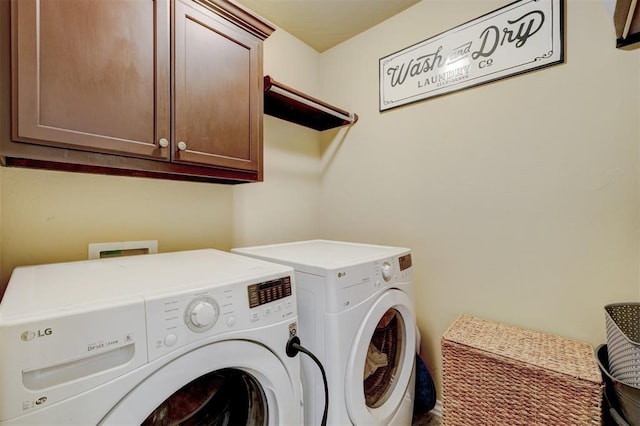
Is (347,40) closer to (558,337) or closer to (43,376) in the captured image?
(558,337)

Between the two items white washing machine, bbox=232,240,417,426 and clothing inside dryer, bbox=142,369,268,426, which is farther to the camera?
white washing machine, bbox=232,240,417,426

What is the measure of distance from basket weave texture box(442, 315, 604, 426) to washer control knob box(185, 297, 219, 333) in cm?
111

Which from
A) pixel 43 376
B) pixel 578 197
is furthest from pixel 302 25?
pixel 43 376

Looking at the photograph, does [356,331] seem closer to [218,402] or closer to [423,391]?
[218,402]

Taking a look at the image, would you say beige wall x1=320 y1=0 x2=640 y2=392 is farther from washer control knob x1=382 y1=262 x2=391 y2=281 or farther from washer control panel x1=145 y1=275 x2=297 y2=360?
washer control panel x1=145 y1=275 x2=297 y2=360

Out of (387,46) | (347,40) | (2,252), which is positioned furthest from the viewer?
(347,40)

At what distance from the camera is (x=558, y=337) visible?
1346 mm

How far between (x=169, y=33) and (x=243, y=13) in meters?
0.38

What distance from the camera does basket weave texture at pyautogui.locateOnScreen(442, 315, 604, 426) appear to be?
3.50 ft

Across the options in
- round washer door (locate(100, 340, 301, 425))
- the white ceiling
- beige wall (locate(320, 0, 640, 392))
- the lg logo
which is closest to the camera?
the lg logo

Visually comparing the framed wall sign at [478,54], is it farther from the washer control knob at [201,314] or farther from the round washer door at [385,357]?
the washer control knob at [201,314]

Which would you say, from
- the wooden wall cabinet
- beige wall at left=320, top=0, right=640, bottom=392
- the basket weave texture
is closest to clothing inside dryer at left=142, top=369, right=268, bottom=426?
the wooden wall cabinet

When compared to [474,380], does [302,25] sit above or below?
above

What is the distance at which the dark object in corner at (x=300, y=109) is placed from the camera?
161 cm
